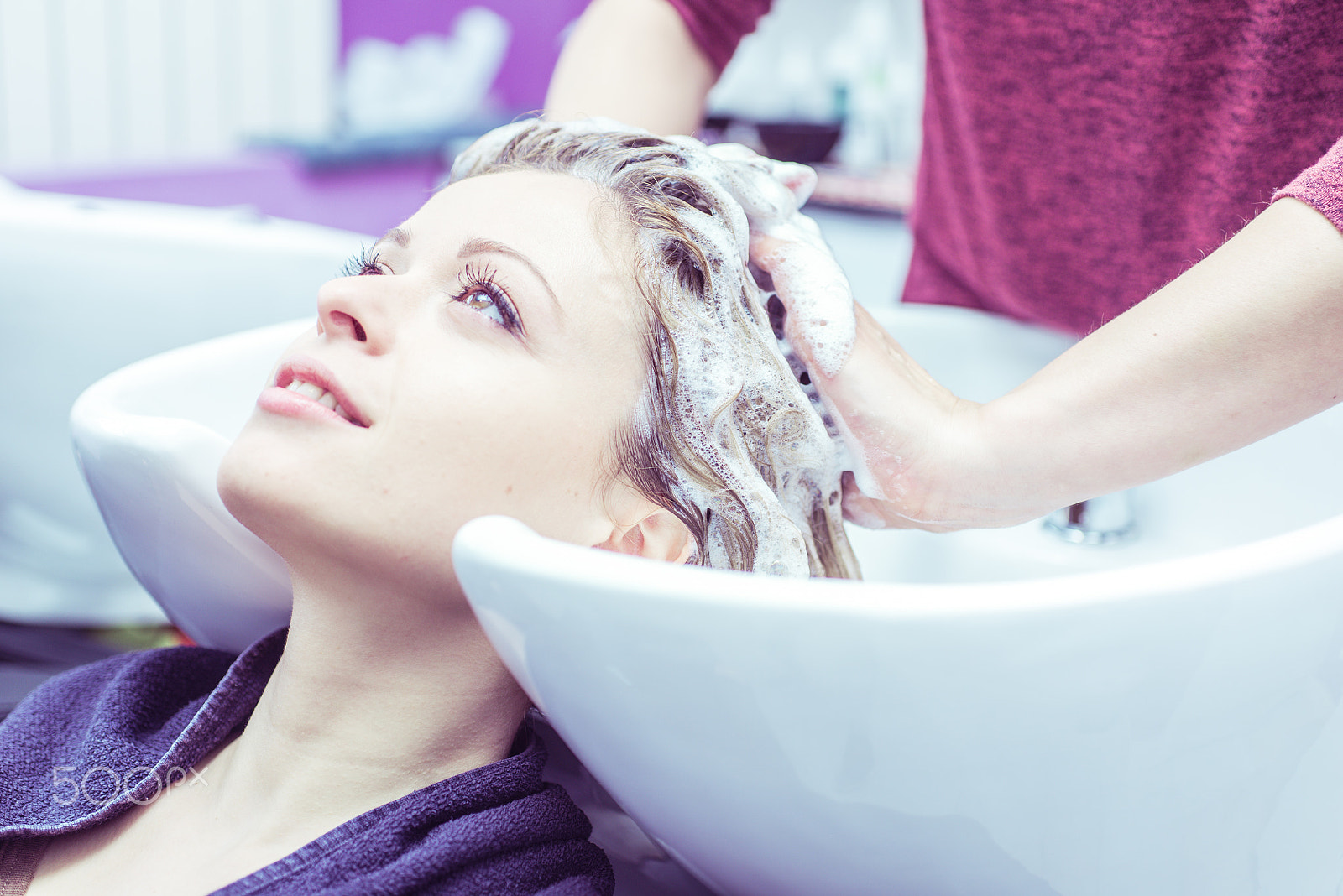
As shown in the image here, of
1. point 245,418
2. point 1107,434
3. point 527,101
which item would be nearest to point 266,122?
point 527,101

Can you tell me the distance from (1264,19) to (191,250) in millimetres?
1133

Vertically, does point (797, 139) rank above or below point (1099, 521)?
above

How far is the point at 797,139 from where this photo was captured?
2.28m

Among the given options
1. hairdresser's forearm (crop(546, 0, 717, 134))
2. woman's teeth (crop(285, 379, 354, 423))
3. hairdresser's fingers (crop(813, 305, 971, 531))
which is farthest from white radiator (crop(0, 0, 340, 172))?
hairdresser's fingers (crop(813, 305, 971, 531))

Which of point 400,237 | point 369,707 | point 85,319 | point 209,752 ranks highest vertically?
point 400,237

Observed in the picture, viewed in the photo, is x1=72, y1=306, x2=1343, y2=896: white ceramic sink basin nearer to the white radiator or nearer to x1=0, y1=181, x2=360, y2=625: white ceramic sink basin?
x1=0, y1=181, x2=360, y2=625: white ceramic sink basin

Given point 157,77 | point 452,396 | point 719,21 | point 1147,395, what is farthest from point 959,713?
point 157,77

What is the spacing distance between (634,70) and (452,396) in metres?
0.58

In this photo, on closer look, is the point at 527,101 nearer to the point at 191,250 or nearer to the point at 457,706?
the point at 191,250

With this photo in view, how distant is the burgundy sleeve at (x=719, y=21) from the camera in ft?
3.95

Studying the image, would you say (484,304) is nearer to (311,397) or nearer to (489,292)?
(489,292)

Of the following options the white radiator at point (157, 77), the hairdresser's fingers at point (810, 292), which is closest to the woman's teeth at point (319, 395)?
the hairdresser's fingers at point (810, 292)

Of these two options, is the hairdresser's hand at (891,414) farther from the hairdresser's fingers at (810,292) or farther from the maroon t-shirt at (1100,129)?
the maroon t-shirt at (1100,129)

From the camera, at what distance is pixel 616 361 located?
821 millimetres
